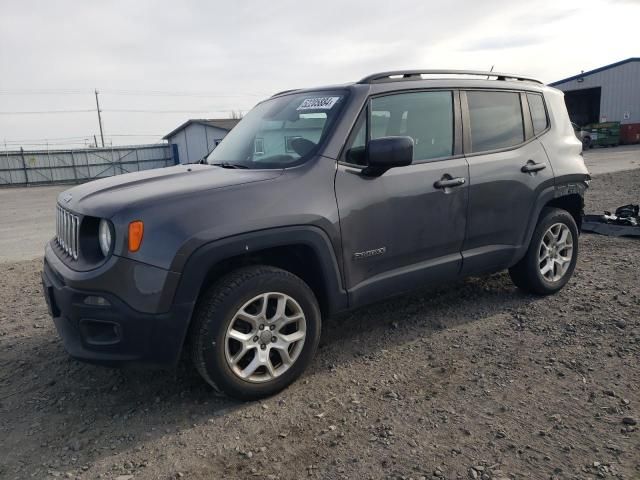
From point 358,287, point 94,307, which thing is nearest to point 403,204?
point 358,287

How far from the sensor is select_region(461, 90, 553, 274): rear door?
3.99m

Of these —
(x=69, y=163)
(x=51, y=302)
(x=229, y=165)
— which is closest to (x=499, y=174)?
(x=229, y=165)

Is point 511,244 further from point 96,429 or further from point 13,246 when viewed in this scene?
point 13,246

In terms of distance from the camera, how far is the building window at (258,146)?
373 centimetres

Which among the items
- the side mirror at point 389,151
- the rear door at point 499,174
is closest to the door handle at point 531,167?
the rear door at point 499,174

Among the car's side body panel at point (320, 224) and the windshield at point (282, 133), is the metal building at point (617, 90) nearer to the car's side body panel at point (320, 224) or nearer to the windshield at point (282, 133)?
the car's side body panel at point (320, 224)

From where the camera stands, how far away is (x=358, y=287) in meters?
3.41

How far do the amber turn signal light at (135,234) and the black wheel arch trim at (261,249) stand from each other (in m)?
0.27

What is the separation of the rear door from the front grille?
2.75 meters

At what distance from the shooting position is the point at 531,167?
14.1ft

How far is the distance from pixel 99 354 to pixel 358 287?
1.62 metres

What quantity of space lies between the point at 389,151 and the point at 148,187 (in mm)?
Answer: 1504

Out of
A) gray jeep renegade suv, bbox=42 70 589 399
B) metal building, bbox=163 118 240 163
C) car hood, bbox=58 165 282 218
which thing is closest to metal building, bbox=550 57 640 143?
metal building, bbox=163 118 240 163

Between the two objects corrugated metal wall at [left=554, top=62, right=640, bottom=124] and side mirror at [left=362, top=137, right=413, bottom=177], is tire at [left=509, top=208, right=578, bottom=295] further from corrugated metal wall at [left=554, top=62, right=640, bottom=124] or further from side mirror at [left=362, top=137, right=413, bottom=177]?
corrugated metal wall at [left=554, top=62, right=640, bottom=124]
